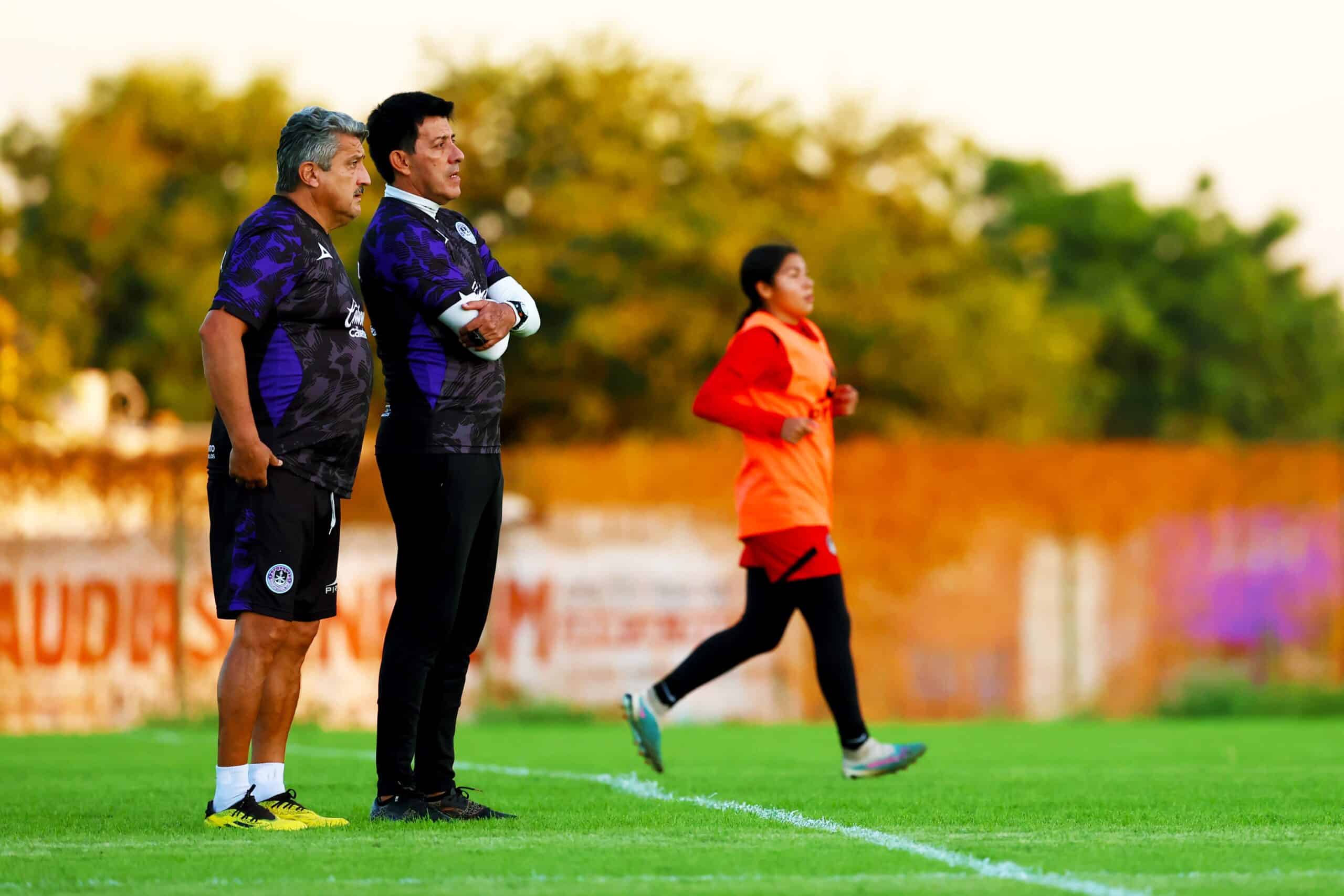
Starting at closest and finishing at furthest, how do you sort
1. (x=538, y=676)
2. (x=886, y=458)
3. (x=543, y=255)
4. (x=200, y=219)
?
(x=538, y=676), (x=886, y=458), (x=543, y=255), (x=200, y=219)

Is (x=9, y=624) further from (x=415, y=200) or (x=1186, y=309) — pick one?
(x=1186, y=309)

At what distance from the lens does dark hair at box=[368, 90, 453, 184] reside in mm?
5801

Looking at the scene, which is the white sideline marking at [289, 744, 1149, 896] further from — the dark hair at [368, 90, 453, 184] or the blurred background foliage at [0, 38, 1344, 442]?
the blurred background foliage at [0, 38, 1344, 442]

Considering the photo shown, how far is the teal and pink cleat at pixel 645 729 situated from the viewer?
7.58m

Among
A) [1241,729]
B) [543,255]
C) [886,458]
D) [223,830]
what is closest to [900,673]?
[886,458]

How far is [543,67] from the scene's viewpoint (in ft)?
102

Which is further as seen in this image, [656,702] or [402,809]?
[656,702]

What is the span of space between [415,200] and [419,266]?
0.89 feet

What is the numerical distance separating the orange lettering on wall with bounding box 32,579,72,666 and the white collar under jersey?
393 inches

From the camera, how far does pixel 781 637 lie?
751 cm

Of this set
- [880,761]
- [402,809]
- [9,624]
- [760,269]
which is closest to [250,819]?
[402,809]

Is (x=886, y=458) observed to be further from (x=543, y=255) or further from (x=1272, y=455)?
(x=543, y=255)

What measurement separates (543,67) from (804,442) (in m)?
24.5

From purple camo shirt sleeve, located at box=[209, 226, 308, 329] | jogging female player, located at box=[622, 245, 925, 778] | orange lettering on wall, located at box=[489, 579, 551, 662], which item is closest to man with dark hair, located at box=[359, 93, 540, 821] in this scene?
purple camo shirt sleeve, located at box=[209, 226, 308, 329]
